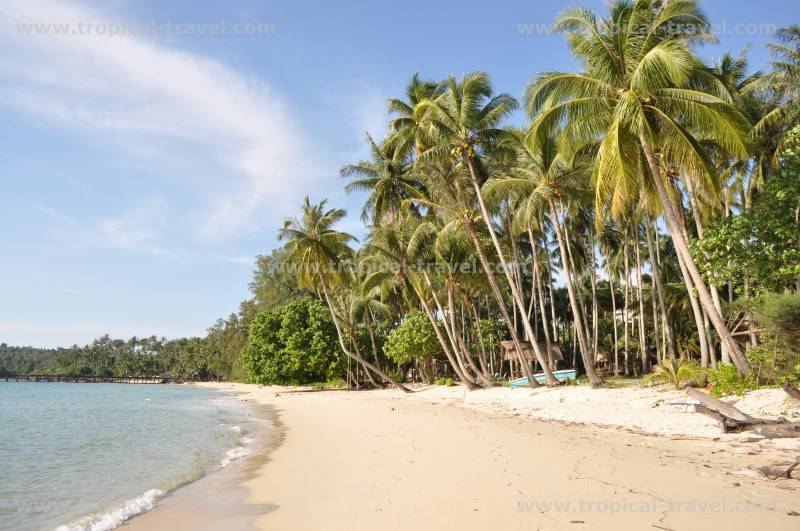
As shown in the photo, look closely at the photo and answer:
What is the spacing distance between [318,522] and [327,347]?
33.5m

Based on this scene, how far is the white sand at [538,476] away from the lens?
17.4 feet

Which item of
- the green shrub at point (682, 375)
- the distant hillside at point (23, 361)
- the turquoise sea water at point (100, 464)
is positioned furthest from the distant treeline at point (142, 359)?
the green shrub at point (682, 375)

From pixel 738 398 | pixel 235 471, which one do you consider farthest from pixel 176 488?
pixel 738 398

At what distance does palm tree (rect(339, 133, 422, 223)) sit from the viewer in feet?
101

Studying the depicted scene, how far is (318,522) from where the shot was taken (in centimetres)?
578

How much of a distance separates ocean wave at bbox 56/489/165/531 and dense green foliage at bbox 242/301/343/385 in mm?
30422

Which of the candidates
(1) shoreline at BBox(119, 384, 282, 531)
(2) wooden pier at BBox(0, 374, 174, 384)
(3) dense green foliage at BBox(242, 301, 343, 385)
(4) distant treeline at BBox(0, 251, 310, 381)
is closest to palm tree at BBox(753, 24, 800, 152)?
(1) shoreline at BBox(119, 384, 282, 531)

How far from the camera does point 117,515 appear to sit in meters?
6.99

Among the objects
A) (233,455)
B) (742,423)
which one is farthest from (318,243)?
(742,423)

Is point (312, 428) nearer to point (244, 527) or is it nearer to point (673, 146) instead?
point (244, 527)

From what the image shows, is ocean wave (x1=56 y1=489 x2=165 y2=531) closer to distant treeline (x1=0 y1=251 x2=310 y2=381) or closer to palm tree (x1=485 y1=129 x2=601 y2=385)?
palm tree (x1=485 y1=129 x2=601 y2=385)

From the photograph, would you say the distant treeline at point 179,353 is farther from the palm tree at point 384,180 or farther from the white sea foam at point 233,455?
the white sea foam at point 233,455

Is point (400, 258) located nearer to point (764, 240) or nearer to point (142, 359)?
point (764, 240)

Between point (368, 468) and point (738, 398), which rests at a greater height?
point (738, 398)
